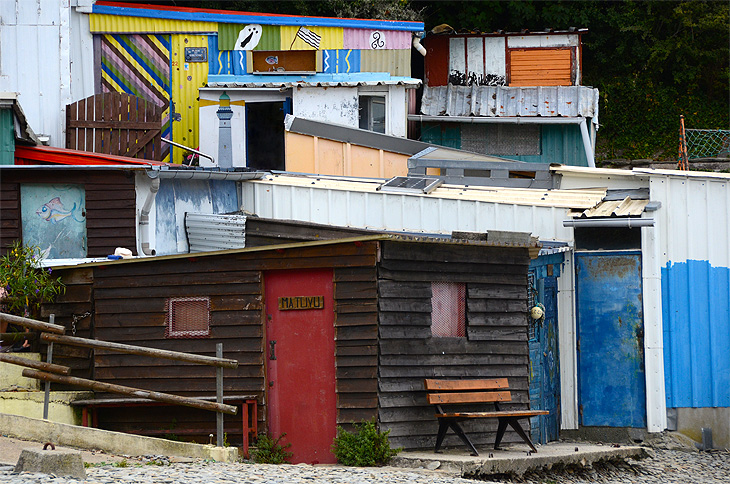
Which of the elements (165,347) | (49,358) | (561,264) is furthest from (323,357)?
(561,264)

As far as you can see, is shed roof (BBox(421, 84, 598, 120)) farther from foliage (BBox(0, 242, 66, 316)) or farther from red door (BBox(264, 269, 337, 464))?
foliage (BBox(0, 242, 66, 316))

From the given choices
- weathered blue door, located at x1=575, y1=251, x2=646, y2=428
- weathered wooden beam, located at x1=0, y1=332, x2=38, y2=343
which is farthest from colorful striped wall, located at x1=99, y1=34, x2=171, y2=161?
weathered blue door, located at x1=575, y1=251, x2=646, y2=428

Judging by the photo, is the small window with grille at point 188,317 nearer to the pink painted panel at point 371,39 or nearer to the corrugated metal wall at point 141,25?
the corrugated metal wall at point 141,25

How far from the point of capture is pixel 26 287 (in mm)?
12781

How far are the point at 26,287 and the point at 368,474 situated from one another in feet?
18.1

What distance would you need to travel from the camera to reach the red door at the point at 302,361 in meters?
11.6

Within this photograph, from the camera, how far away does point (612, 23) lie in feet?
84.6

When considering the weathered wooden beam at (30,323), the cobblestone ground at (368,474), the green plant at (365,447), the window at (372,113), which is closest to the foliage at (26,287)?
the weathered wooden beam at (30,323)

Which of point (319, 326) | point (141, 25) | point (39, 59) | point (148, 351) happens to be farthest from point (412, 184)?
point (39, 59)

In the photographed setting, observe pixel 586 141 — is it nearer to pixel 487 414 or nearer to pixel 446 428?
pixel 487 414

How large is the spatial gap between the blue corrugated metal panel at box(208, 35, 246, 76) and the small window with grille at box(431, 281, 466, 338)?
32.7 ft

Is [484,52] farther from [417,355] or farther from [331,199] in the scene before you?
[417,355]

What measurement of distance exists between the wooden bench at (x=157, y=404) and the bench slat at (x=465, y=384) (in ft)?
7.02

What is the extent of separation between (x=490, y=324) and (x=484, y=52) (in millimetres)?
11919
